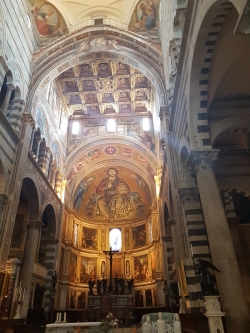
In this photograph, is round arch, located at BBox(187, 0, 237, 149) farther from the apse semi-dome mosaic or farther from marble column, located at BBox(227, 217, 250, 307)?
the apse semi-dome mosaic

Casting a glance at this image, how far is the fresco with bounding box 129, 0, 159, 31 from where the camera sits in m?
16.5

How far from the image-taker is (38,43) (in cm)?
1691

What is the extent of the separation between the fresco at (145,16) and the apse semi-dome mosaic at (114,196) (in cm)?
1287

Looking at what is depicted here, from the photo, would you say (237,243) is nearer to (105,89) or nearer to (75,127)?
(105,89)

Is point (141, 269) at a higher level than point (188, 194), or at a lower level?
lower

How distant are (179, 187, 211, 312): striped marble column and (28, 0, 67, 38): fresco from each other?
44.2 feet

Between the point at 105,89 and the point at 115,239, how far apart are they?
13789 millimetres

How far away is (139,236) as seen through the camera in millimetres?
24859

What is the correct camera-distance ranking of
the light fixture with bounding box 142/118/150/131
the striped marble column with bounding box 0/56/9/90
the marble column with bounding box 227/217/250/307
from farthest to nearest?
the light fixture with bounding box 142/118/150/131
the striped marble column with bounding box 0/56/9/90
the marble column with bounding box 227/217/250/307

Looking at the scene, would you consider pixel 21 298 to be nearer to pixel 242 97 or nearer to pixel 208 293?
pixel 208 293

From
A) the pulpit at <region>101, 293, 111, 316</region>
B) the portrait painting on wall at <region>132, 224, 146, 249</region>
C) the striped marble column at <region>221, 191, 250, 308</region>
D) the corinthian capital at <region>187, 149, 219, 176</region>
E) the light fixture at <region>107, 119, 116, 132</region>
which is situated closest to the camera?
the corinthian capital at <region>187, 149, 219, 176</region>

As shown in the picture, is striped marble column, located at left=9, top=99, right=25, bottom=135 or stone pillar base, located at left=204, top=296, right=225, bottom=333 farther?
striped marble column, located at left=9, top=99, right=25, bottom=135

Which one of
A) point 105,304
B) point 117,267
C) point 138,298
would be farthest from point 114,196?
point 105,304

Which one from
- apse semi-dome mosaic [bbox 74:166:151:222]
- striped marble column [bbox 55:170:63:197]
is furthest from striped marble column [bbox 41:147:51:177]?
apse semi-dome mosaic [bbox 74:166:151:222]
